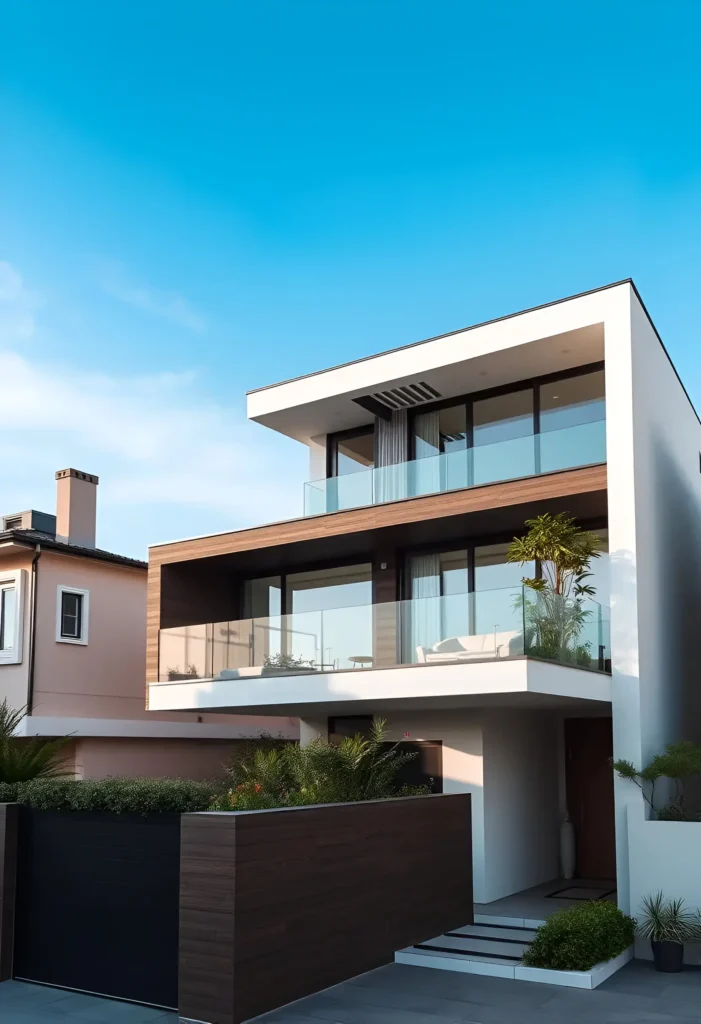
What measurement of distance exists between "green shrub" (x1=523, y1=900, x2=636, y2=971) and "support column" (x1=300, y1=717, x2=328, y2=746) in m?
6.86

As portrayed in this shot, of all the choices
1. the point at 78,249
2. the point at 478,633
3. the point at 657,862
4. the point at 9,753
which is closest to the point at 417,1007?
the point at 657,862

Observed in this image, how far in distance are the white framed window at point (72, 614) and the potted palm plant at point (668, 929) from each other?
1294cm

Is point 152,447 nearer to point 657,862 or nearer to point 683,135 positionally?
point 683,135

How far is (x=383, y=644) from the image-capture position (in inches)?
571

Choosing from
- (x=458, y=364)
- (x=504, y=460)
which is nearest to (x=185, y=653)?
(x=504, y=460)

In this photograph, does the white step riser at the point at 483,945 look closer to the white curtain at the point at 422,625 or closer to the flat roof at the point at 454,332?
the white curtain at the point at 422,625

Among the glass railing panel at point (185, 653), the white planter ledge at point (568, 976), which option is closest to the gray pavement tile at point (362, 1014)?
the white planter ledge at point (568, 976)

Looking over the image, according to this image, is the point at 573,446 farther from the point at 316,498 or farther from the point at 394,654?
the point at 316,498

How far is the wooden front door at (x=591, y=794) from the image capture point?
1673 centimetres

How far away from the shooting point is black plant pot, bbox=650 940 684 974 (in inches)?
445

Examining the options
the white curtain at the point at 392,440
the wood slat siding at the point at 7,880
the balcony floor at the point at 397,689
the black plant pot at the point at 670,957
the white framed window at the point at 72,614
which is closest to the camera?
the wood slat siding at the point at 7,880

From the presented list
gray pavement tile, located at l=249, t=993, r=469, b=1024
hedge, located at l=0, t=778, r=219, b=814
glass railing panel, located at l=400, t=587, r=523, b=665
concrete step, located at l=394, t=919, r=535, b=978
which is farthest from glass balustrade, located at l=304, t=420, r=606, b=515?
gray pavement tile, located at l=249, t=993, r=469, b=1024

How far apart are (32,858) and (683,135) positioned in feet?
51.8

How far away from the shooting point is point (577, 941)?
10.9 meters
